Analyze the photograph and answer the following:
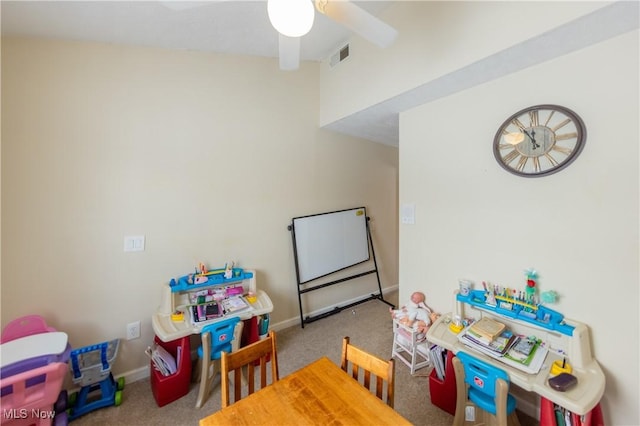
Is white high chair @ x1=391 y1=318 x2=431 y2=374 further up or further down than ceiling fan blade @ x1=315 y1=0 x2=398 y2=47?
further down

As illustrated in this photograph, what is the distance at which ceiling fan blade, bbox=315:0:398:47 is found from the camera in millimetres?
1145

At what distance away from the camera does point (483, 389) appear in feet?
4.65

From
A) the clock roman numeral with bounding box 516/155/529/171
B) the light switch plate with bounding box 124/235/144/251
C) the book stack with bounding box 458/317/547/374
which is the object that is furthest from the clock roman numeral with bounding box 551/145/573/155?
the light switch plate with bounding box 124/235/144/251

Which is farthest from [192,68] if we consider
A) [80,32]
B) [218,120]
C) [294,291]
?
[294,291]

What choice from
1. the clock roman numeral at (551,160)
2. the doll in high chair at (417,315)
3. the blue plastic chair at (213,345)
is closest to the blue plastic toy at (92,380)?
the blue plastic chair at (213,345)

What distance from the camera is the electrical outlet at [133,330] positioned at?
205cm

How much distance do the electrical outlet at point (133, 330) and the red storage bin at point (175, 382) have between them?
12.8 inches

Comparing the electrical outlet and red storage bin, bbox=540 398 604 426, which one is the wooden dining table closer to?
red storage bin, bbox=540 398 604 426

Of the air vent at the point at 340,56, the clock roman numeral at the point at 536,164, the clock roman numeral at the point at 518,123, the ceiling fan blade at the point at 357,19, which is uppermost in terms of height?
the air vent at the point at 340,56

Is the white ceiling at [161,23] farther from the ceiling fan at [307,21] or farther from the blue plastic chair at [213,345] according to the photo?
the blue plastic chair at [213,345]

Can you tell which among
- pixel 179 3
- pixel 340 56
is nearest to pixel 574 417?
pixel 179 3

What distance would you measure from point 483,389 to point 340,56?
2.77 meters

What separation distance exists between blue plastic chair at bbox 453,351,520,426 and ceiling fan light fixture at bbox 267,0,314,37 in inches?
69.7

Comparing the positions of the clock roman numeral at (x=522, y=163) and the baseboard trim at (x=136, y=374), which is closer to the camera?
the clock roman numeral at (x=522, y=163)
